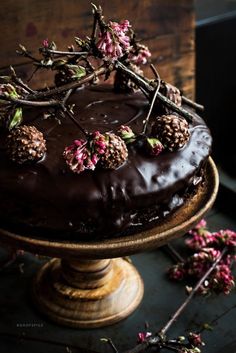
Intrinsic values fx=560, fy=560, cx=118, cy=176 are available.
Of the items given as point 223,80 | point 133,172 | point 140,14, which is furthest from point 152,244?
point 223,80

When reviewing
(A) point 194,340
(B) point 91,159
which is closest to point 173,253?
(A) point 194,340

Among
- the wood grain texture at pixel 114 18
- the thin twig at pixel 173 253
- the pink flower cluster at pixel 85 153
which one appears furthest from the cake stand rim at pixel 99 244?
the wood grain texture at pixel 114 18

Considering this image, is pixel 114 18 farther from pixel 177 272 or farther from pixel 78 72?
pixel 177 272

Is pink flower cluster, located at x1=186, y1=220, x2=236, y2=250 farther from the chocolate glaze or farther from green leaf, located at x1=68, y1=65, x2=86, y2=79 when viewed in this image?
green leaf, located at x1=68, y1=65, x2=86, y2=79

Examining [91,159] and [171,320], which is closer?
[91,159]

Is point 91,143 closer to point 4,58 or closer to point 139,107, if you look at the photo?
point 139,107
